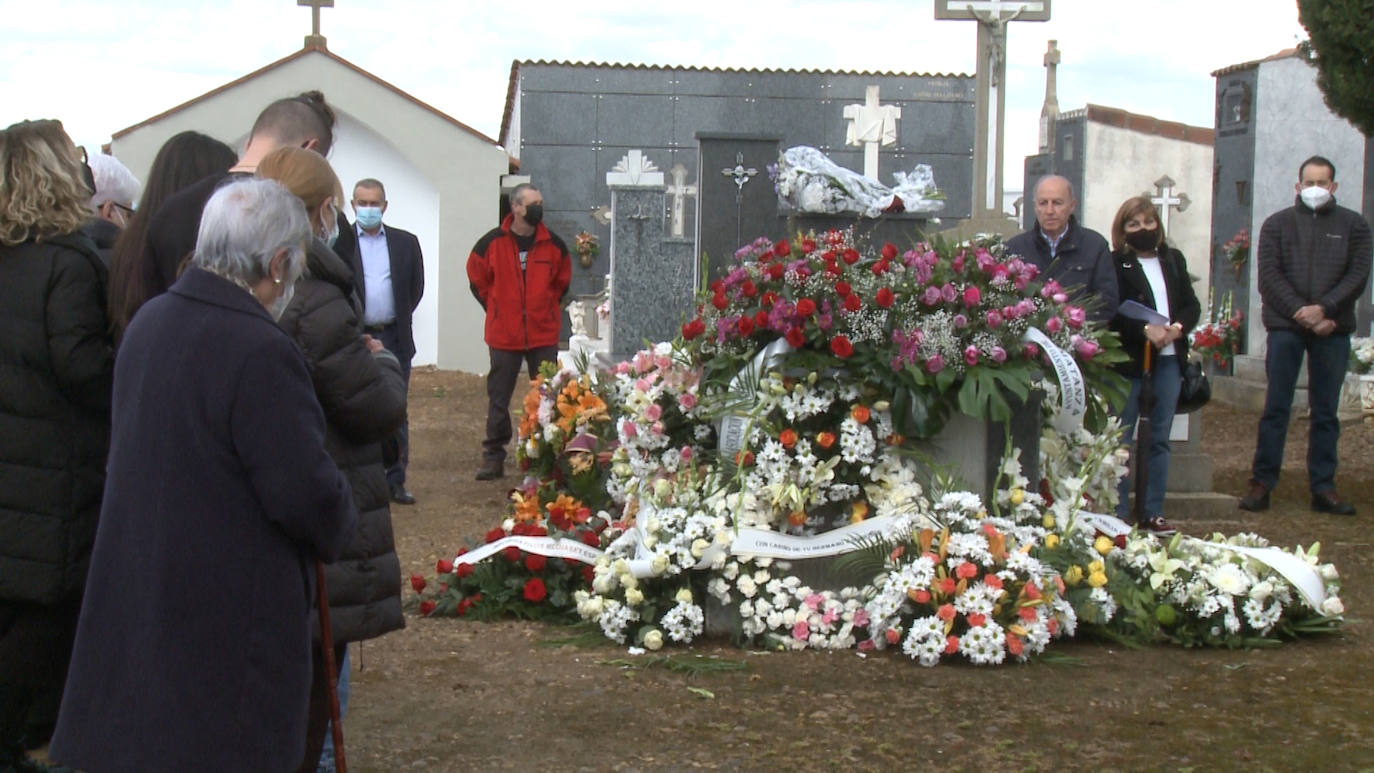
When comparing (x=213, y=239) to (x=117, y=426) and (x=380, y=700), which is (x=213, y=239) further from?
(x=380, y=700)

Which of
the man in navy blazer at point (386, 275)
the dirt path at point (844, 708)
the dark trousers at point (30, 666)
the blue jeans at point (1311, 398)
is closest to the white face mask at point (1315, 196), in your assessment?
the blue jeans at point (1311, 398)

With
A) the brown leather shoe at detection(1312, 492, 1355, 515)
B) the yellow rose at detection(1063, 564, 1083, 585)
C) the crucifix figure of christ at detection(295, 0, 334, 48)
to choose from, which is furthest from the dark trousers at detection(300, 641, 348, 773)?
the crucifix figure of christ at detection(295, 0, 334, 48)

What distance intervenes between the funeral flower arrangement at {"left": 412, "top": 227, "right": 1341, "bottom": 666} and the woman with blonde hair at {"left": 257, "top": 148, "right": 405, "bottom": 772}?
191 centimetres

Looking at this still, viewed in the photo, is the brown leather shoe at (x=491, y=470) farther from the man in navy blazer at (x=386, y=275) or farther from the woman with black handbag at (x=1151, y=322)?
the woman with black handbag at (x=1151, y=322)

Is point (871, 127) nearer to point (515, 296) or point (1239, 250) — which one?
point (1239, 250)

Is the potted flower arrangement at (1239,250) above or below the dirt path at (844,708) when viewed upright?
above

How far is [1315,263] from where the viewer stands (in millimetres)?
7895

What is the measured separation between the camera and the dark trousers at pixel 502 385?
9.15 m

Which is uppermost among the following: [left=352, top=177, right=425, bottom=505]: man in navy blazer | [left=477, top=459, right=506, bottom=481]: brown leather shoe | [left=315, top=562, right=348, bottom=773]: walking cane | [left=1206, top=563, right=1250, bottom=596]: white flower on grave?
[left=352, top=177, right=425, bottom=505]: man in navy blazer

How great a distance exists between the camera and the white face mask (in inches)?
309

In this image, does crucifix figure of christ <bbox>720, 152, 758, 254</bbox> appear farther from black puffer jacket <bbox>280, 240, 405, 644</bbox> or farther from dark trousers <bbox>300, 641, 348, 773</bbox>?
dark trousers <bbox>300, 641, 348, 773</bbox>

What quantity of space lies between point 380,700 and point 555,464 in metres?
2.70

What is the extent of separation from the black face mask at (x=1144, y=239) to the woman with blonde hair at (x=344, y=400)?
4.91 m

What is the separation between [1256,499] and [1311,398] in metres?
0.62
